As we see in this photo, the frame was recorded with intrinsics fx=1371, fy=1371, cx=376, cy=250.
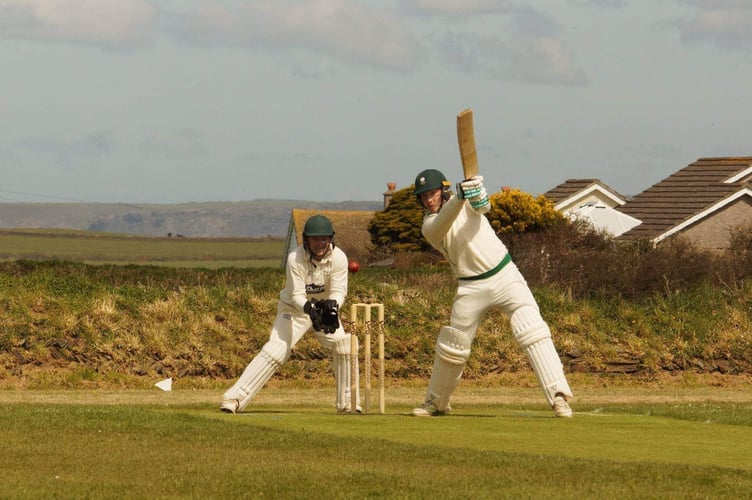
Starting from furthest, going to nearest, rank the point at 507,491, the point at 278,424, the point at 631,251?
the point at 631,251 < the point at 278,424 < the point at 507,491

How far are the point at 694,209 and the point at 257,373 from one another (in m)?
33.3

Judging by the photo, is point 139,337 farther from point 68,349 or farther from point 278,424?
point 278,424

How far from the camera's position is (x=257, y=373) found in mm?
13977

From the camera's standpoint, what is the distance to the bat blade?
12602mm

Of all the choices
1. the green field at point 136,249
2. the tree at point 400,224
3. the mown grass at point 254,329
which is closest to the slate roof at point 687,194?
the tree at point 400,224

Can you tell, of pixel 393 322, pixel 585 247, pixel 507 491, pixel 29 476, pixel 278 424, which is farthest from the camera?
pixel 585 247

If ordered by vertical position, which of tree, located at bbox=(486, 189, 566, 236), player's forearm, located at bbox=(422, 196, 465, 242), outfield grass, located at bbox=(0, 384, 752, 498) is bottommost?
outfield grass, located at bbox=(0, 384, 752, 498)

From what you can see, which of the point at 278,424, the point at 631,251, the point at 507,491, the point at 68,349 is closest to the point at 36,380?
the point at 68,349

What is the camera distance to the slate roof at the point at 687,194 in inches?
1750

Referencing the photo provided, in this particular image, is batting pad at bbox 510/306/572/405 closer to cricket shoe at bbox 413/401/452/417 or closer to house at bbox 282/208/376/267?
cricket shoe at bbox 413/401/452/417

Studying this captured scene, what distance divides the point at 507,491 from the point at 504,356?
1767 cm

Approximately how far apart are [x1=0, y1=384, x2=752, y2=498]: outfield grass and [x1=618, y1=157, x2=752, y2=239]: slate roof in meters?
29.3

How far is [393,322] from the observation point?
27.0 m

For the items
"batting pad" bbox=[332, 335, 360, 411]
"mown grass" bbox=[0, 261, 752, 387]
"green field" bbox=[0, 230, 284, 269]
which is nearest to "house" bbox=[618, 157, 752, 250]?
"mown grass" bbox=[0, 261, 752, 387]
